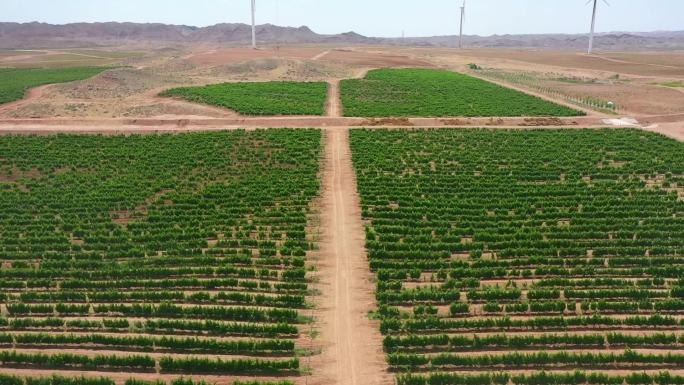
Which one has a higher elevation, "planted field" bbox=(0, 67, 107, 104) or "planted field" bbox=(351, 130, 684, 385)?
"planted field" bbox=(0, 67, 107, 104)

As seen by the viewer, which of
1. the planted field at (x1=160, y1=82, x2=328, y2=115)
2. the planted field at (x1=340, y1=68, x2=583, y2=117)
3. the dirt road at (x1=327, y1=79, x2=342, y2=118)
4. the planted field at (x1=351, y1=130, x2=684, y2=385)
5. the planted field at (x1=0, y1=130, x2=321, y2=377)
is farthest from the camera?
the planted field at (x1=160, y1=82, x2=328, y2=115)

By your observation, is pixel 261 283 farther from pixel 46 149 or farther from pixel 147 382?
pixel 46 149

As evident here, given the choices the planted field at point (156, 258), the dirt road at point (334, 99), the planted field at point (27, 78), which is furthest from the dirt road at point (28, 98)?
the dirt road at point (334, 99)

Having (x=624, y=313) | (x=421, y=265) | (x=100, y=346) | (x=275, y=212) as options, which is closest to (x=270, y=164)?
(x=275, y=212)

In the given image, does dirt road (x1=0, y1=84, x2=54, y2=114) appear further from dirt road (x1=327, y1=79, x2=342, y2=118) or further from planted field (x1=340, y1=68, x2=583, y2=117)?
planted field (x1=340, y1=68, x2=583, y2=117)

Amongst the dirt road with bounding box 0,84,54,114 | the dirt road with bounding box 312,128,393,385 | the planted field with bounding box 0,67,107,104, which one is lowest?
the dirt road with bounding box 312,128,393,385

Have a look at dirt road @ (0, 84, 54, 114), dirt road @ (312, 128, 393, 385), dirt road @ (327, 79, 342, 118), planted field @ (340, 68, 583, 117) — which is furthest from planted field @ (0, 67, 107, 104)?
dirt road @ (312, 128, 393, 385)
